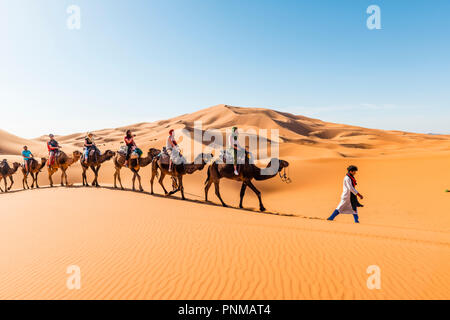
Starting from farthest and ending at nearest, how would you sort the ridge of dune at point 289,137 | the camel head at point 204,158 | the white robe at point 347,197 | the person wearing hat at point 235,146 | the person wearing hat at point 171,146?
the ridge of dune at point 289,137, the person wearing hat at point 171,146, the camel head at point 204,158, the person wearing hat at point 235,146, the white robe at point 347,197

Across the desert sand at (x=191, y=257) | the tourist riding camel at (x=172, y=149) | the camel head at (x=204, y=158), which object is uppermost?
the tourist riding camel at (x=172, y=149)

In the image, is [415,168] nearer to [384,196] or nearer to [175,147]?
[384,196]

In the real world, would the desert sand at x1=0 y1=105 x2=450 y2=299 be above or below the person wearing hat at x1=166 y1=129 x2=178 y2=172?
below

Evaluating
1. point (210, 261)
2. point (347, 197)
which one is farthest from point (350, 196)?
point (210, 261)

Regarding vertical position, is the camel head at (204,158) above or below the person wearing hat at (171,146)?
below

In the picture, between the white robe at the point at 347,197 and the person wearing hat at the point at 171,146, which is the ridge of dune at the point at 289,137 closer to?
the person wearing hat at the point at 171,146

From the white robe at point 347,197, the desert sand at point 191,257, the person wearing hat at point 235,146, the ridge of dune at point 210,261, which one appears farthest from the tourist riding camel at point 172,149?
the white robe at point 347,197

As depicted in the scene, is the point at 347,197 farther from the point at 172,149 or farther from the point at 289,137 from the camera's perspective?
the point at 289,137

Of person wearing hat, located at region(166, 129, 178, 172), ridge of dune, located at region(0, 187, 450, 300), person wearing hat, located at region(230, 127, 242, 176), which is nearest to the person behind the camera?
ridge of dune, located at region(0, 187, 450, 300)

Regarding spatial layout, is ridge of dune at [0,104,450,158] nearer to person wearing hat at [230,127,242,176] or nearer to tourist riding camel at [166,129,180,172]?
tourist riding camel at [166,129,180,172]

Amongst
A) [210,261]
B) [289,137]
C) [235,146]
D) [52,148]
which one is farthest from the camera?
[289,137]

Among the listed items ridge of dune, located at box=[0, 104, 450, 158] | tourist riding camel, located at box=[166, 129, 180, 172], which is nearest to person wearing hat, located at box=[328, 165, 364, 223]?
tourist riding camel, located at box=[166, 129, 180, 172]

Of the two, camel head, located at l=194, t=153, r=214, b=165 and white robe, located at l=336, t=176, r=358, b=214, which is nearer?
white robe, located at l=336, t=176, r=358, b=214
